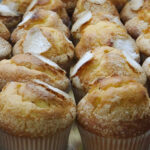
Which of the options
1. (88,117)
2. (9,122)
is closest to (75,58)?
(88,117)

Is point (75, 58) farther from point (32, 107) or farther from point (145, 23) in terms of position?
point (32, 107)

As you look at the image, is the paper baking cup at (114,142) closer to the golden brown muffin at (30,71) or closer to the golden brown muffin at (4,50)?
the golden brown muffin at (30,71)

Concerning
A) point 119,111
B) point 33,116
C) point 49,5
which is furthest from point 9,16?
point 119,111

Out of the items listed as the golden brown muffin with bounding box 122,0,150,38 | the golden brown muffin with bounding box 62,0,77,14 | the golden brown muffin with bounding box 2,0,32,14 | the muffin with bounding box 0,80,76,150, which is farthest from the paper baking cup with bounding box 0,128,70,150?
the golden brown muffin with bounding box 62,0,77,14

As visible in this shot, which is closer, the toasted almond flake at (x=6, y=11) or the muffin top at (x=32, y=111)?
the muffin top at (x=32, y=111)

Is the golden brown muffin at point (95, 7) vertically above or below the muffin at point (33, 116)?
below

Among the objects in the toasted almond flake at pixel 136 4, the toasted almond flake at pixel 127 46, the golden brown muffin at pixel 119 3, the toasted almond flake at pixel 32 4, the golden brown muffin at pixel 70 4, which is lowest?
the golden brown muffin at pixel 70 4

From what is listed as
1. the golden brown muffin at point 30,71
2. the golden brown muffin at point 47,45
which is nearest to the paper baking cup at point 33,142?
the golden brown muffin at point 30,71
